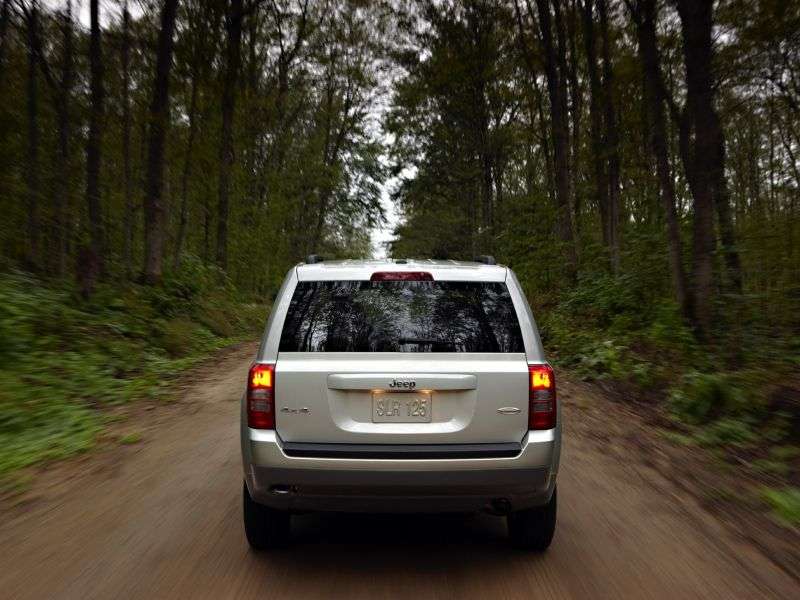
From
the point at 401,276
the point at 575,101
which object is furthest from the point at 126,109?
the point at 401,276

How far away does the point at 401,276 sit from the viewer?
11.1ft

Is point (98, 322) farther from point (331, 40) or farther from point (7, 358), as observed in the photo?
point (331, 40)

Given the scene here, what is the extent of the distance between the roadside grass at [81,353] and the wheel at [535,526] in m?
3.85

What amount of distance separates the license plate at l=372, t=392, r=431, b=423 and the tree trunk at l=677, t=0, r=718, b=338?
6874mm

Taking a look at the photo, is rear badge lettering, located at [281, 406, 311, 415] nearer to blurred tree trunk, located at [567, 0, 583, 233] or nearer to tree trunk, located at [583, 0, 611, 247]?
tree trunk, located at [583, 0, 611, 247]

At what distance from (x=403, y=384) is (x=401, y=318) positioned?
1.29 ft

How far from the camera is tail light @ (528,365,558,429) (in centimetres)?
310

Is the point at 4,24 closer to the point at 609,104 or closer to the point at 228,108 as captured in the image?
the point at 228,108

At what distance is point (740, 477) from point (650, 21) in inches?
351

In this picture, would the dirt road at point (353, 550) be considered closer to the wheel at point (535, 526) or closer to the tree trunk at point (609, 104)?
the wheel at point (535, 526)

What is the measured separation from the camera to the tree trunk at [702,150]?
8547mm

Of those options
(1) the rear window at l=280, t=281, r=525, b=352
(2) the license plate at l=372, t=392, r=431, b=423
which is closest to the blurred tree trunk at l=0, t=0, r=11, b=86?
(1) the rear window at l=280, t=281, r=525, b=352

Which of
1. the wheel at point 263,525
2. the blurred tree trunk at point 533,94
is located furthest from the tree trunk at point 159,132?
the wheel at point 263,525

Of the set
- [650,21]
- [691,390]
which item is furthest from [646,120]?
[691,390]
